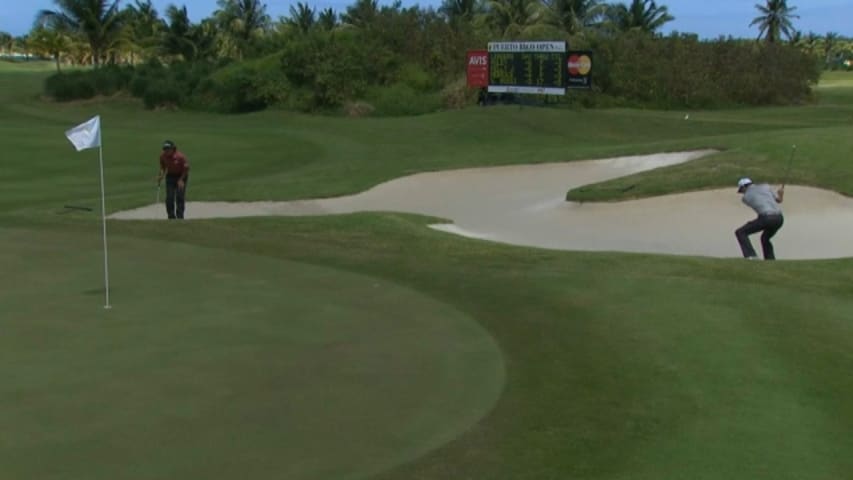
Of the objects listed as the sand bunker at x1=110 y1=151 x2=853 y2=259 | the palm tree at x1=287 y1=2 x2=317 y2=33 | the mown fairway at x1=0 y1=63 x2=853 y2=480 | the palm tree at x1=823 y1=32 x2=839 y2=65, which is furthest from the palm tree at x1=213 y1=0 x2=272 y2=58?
the palm tree at x1=823 y1=32 x2=839 y2=65

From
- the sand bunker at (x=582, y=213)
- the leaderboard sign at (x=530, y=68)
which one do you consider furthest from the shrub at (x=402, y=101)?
the sand bunker at (x=582, y=213)

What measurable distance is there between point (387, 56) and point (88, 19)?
29764mm

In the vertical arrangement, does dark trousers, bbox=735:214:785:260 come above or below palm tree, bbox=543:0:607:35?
below

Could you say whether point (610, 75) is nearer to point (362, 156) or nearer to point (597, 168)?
point (362, 156)

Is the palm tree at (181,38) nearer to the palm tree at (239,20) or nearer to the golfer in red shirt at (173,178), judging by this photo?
the palm tree at (239,20)

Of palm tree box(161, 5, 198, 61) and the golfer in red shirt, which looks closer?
the golfer in red shirt

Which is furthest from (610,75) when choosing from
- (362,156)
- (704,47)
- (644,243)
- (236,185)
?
(644,243)

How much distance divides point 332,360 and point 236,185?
18.0 meters

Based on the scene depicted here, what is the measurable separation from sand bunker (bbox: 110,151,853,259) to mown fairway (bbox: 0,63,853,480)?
11.0 ft

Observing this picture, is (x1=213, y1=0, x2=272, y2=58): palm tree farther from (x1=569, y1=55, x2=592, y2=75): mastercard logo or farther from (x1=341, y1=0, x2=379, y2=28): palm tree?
(x1=569, y1=55, x2=592, y2=75): mastercard logo

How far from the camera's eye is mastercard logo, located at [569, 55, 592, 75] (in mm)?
43969

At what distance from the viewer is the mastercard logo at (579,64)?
144 feet

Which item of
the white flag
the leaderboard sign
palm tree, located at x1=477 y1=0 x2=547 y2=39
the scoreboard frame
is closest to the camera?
the white flag

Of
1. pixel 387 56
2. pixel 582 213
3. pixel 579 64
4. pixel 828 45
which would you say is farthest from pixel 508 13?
pixel 828 45
